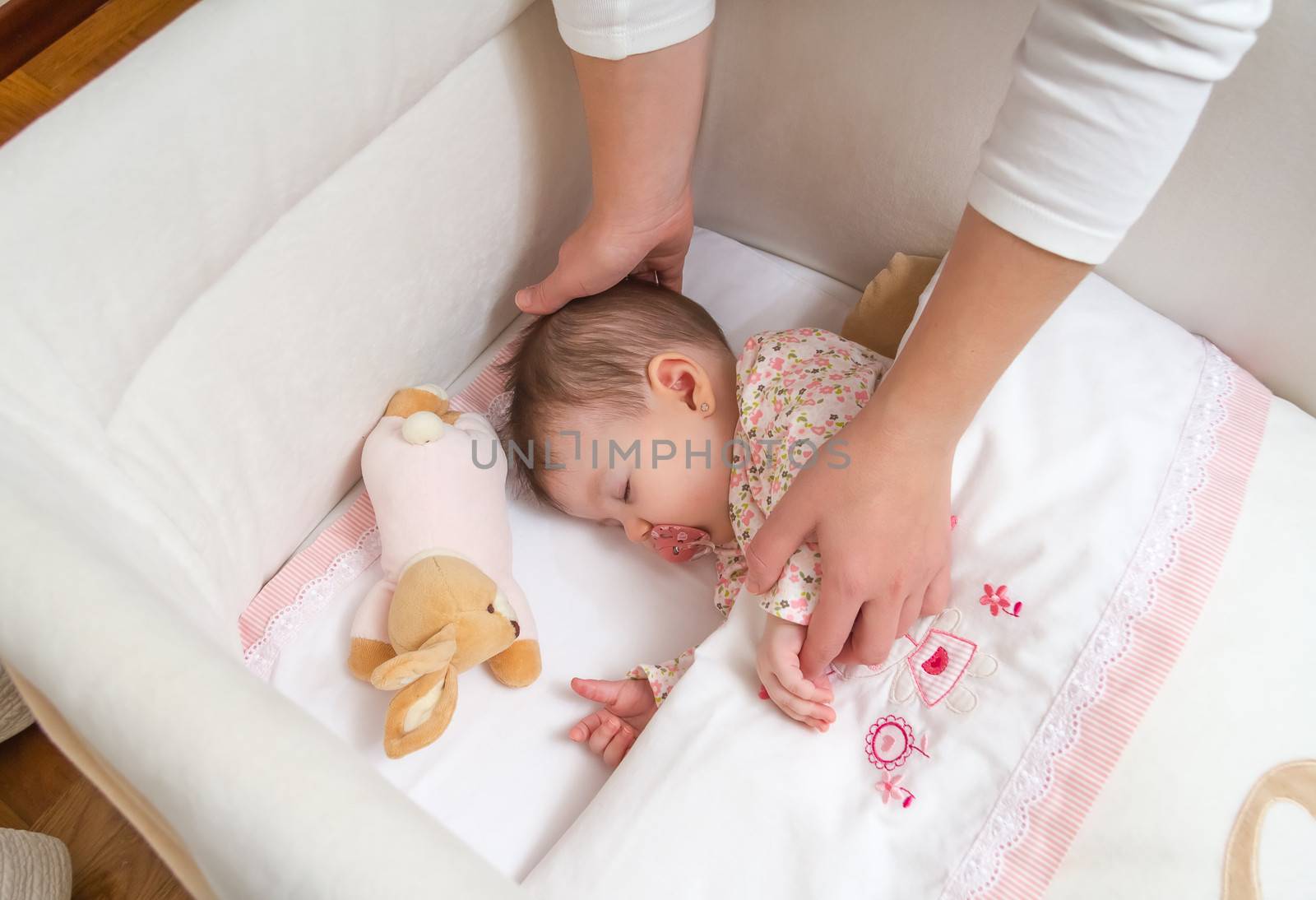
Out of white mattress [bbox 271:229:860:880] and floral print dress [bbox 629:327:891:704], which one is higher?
floral print dress [bbox 629:327:891:704]

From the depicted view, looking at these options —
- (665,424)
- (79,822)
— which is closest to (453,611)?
(665,424)

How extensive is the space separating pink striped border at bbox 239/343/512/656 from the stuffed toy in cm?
6

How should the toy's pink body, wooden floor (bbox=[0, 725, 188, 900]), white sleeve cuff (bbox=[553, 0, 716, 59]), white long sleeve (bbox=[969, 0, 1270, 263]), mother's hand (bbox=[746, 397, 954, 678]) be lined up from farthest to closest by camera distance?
1. wooden floor (bbox=[0, 725, 188, 900])
2. the toy's pink body
3. white sleeve cuff (bbox=[553, 0, 716, 59])
4. mother's hand (bbox=[746, 397, 954, 678])
5. white long sleeve (bbox=[969, 0, 1270, 263])

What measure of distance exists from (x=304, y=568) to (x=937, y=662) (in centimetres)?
62

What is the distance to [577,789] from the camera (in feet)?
2.80

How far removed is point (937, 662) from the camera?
29.5 inches

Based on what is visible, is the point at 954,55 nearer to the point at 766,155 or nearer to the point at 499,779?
the point at 766,155

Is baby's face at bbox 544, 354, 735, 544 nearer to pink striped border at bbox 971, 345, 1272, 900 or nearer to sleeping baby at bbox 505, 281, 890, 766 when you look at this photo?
sleeping baby at bbox 505, 281, 890, 766

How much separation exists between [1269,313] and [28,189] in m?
0.97

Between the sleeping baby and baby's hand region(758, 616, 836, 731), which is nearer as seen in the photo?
baby's hand region(758, 616, 836, 731)

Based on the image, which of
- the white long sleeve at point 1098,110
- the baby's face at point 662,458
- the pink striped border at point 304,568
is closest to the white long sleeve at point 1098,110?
the white long sleeve at point 1098,110

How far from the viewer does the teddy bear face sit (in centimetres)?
82

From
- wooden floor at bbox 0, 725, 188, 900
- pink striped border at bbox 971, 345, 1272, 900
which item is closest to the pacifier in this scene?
pink striped border at bbox 971, 345, 1272, 900

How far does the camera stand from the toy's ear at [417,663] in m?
0.78
